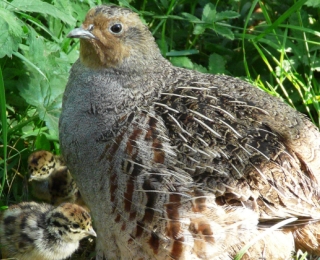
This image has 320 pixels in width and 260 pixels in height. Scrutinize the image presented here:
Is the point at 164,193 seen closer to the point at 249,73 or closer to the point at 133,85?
the point at 133,85

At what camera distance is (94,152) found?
177 inches

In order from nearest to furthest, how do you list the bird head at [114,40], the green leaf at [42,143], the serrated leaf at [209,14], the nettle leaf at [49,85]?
the bird head at [114,40], the nettle leaf at [49,85], the green leaf at [42,143], the serrated leaf at [209,14]

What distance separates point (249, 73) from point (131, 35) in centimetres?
203

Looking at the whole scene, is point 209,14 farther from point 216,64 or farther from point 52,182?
point 52,182

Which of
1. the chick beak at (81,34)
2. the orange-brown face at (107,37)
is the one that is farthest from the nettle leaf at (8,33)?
the orange-brown face at (107,37)

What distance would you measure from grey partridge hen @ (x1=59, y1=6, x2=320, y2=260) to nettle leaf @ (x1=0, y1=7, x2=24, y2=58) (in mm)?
336

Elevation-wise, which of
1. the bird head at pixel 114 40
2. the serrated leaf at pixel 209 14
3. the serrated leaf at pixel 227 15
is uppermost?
the bird head at pixel 114 40

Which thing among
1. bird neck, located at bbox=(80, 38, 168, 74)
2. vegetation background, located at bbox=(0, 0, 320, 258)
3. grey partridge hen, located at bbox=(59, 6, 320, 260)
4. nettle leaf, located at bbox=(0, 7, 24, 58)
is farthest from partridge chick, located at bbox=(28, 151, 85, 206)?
nettle leaf, located at bbox=(0, 7, 24, 58)

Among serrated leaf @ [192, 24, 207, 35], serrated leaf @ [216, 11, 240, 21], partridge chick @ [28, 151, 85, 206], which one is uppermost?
serrated leaf @ [216, 11, 240, 21]

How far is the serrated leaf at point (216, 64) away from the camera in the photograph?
6.12m

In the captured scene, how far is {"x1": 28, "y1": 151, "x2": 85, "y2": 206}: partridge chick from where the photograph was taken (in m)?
5.12

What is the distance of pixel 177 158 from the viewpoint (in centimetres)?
432

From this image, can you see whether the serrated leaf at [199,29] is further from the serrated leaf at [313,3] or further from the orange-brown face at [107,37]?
the orange-brown face at [107,37]

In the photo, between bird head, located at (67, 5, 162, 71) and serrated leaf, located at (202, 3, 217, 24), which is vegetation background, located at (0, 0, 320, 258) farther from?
bird head, located at (67, 5, 162, 71)
